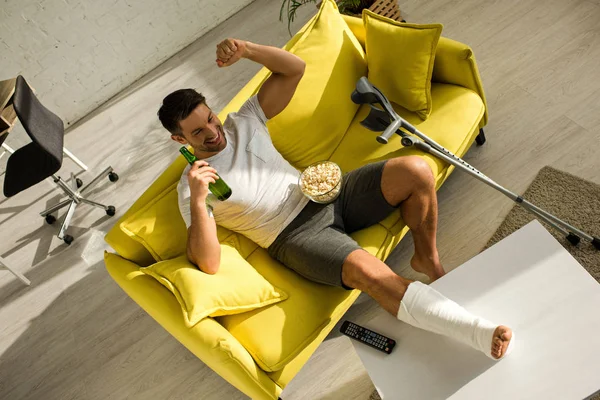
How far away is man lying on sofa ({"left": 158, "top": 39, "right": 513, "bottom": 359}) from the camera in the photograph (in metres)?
1.95

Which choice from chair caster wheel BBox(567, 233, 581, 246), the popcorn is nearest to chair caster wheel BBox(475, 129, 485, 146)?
chair caster wheel BBox(567, 233, 581, 246)

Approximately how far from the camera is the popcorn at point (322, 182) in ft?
6.86

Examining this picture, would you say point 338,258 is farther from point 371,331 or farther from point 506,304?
point 506,304

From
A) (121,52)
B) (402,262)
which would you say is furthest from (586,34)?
(121,52)

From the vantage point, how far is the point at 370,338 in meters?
1.74

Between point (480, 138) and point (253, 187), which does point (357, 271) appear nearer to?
point (253, 187)

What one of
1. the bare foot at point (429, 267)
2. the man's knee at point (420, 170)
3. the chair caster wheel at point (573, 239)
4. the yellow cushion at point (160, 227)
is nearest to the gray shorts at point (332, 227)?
the man's knee at point (420, 170)

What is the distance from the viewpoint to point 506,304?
66.1 inches

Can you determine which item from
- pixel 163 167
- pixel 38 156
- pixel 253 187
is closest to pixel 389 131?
pixel 253 187

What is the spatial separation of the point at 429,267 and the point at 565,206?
734 millimetres

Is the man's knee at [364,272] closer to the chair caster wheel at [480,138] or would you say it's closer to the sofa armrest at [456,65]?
the sofa armrest at [456,65]

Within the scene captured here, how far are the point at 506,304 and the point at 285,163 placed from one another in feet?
3.39

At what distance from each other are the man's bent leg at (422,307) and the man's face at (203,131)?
700 millimetres

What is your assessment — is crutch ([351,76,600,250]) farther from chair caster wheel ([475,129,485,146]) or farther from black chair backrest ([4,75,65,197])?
black chair backrest ([4,75,65,197])
